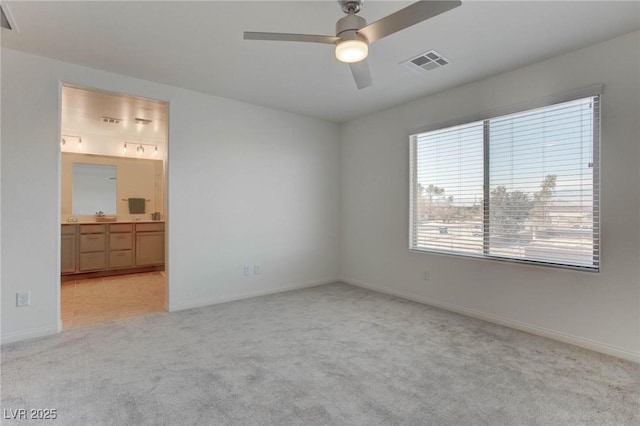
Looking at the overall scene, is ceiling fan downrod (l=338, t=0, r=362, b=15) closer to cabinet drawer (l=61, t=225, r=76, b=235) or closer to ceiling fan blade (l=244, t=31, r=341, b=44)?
ceiling fan blade (l=244, t=31, r=341, b=44)

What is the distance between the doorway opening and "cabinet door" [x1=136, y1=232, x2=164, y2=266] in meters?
0.02

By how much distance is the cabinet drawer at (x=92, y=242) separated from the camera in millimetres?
5406

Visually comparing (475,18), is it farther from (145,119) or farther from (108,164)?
(108,164)

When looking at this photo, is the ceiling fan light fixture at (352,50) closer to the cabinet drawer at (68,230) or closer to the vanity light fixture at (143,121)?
the vanity light fixture at (143,121)

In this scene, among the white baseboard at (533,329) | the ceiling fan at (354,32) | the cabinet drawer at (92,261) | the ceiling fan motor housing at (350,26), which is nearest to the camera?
the ceiling fan at (354,32)

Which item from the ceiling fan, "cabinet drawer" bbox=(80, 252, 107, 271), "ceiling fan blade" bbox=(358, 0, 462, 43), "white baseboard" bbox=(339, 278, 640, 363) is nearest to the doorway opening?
"cabinet drawer" bbox=(80, 252, 107, 271)

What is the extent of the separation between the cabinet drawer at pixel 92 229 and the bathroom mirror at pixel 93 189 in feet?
2.21

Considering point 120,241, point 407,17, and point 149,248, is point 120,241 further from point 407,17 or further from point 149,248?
point 407,17

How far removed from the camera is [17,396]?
1.96m

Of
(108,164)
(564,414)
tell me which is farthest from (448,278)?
(108,164)

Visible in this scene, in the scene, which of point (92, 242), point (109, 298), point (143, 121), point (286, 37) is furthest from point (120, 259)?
point (286, 37)

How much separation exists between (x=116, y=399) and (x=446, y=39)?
3.41 meters

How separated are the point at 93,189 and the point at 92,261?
4.57ft

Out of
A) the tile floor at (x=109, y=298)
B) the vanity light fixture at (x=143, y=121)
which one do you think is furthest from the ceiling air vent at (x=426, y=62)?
the vanity light fixture at (x=143, y=121)
